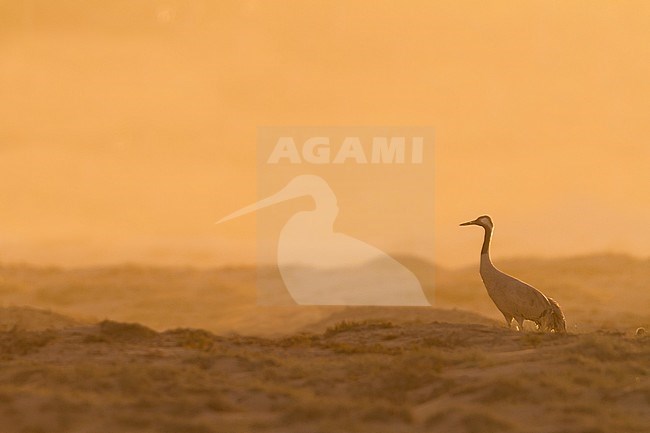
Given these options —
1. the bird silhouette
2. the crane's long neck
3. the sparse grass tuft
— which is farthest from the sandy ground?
the crane's long neck

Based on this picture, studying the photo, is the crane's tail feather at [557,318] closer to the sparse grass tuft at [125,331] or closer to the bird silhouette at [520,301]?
the bird silhouette at [520,301]

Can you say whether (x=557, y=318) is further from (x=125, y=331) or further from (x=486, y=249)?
(x=125, y=331)

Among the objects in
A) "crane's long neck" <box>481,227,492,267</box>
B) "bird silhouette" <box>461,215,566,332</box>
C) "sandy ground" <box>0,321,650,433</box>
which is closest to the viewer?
"sandy ground" <box>0,321,650,433</box>

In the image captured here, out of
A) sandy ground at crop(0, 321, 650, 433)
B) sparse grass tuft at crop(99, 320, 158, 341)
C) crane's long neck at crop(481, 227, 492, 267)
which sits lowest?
sandy ground at crop(0, 321, 650, 433)

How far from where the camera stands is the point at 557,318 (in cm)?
2067

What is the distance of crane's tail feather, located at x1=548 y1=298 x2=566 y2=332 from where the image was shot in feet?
67.7

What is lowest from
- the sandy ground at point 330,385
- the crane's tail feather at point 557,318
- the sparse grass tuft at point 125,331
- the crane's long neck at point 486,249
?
the sandy ground at point 330,385

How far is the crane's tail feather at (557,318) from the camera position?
20.6 metres

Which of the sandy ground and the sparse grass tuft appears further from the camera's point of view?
the sparse grass tuft

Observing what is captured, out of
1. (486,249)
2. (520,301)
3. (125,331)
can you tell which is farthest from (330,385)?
(486,249)

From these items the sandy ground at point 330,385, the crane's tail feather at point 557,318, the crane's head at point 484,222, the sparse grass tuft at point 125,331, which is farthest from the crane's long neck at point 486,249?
the sparse grass tuft at point 125,331

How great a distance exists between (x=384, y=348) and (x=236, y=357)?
319 centimetres

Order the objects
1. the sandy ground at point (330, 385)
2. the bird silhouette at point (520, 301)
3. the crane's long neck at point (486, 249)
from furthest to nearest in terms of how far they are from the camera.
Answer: the crane's long neck at point (486, 249) < the bird silhouette at point (520, 301) < the sandy ground at point (330, 385)

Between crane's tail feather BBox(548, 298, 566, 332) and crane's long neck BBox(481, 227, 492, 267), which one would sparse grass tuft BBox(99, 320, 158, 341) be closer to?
crane's long neck BBox(481, 227, 492, 267)
